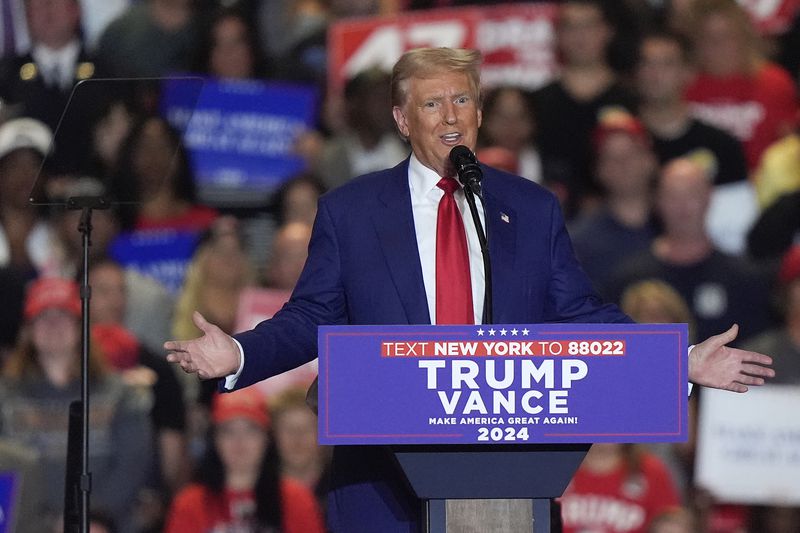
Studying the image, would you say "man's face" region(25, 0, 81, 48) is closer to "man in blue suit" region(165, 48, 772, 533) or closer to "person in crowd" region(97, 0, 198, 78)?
"person in crowd" region(97, 0, 198, 78)

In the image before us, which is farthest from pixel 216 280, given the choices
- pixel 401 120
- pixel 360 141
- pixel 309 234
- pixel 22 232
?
pixel 401 120

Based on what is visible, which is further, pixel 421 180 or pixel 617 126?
pixel 617 126

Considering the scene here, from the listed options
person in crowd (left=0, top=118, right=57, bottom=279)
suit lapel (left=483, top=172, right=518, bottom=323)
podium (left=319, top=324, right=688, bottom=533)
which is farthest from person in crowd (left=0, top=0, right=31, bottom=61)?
podium (left=319, top=324, right=688, bottom=533)

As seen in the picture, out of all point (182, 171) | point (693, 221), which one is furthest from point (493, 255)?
point (182, 171)

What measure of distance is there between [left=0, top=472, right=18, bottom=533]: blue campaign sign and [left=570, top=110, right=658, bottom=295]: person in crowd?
250cm

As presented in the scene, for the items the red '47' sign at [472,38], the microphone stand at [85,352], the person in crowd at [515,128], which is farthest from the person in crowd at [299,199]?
the microphone stand at [85,352]

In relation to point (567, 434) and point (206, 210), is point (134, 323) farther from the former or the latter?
point (567, 434)

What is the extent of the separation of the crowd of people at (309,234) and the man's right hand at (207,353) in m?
2.88

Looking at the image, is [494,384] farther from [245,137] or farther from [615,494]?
[245,137]

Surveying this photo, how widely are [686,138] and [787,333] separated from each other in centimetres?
107

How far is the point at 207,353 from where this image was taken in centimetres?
303

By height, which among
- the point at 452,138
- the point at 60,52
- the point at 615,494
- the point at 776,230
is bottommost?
the point at 615,494

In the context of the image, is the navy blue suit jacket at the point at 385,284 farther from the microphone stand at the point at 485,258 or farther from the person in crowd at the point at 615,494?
the person in crowd at the point at 615,494

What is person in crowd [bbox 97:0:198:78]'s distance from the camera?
24.3 ft
